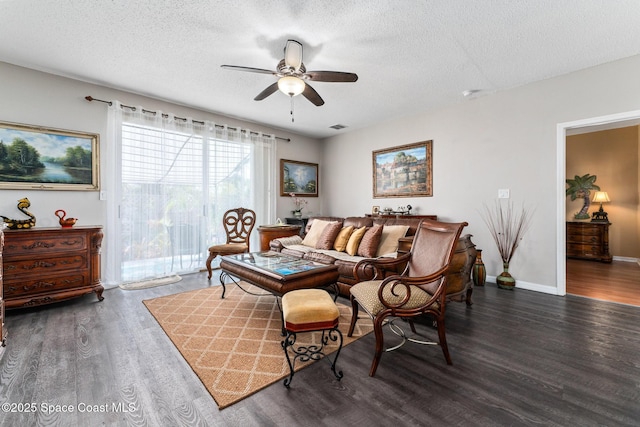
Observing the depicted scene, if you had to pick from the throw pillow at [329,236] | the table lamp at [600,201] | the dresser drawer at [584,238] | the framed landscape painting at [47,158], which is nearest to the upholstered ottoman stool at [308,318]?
the throw pillow at [329,236]

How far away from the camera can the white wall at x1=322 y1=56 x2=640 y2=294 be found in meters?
3.30

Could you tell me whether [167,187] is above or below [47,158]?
below

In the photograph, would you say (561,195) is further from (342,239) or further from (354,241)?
(342,239)

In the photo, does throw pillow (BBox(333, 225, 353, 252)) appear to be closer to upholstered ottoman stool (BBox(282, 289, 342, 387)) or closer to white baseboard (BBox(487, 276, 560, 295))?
upholstered ottoman stool (BBox(282, 289, 342, 387))

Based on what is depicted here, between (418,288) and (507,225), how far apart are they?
2611 millimetres

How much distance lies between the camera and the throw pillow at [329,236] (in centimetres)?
410

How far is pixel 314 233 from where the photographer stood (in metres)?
4.51

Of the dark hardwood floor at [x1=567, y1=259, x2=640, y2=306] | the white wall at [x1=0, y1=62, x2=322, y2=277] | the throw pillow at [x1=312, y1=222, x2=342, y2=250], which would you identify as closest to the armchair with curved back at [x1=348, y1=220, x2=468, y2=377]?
the throw pillow at [x1=312, y1=222, x2=342, y2=250]

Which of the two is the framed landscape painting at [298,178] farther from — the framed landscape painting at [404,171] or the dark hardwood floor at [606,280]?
the dark hardwood floor at [606,280]

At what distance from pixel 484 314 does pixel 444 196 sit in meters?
A: 2.25

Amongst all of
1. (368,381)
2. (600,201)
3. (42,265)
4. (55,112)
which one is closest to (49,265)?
(42,265)

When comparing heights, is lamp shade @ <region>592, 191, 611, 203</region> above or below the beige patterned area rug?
above

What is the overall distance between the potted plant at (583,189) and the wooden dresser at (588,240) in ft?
1.35

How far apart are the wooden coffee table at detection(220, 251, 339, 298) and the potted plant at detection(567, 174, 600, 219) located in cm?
638
